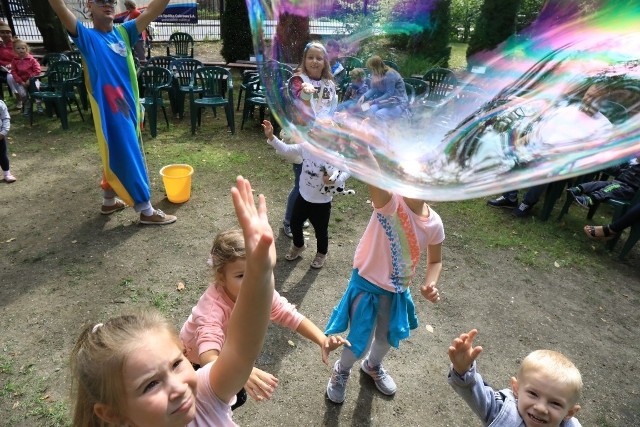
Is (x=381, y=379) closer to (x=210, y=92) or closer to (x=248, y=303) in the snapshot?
(x=248, y=303)

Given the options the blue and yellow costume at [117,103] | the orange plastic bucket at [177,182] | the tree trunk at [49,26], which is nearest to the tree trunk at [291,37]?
the blue and yellow costume at [117,103]

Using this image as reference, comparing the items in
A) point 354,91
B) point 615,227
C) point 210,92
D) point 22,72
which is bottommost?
point 615,227

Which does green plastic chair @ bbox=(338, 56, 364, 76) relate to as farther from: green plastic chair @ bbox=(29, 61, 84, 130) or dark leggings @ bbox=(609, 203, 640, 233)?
green plastic chair @ bbox=(29, 61, 84, 130)

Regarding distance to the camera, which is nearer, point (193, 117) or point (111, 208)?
point (111, 208)

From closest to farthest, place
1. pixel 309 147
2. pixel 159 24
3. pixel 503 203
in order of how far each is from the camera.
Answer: pixel 309 147, pixel 503 203, pixel 159 24

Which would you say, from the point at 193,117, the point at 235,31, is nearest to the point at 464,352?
the point at 193,117

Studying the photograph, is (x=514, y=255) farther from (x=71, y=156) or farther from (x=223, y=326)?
(x=71, y=156)

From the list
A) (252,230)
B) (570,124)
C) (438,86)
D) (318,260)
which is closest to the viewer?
(252,230)

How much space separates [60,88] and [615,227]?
30.3 ft

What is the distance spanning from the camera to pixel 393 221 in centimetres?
231

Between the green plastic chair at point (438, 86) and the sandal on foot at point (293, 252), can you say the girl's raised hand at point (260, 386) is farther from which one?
the sandal on foot at point (293, 252)

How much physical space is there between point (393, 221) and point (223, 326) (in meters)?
1.01

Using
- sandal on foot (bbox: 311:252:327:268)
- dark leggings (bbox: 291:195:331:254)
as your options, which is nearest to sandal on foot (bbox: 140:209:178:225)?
dark leggings (bbox: 291:195:331:254)

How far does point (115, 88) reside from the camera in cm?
432
